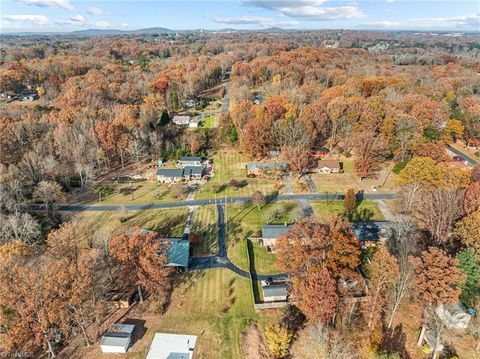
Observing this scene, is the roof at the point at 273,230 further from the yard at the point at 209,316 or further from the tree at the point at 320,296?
the tree at the point at 320,296

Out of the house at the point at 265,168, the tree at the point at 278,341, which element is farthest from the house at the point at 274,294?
the house at the point at 265,168

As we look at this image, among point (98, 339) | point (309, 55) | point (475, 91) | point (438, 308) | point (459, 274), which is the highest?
point (309, 55)

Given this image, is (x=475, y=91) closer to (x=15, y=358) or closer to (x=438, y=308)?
(x=438, y=308)

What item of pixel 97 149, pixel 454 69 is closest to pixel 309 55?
pixel 454 69

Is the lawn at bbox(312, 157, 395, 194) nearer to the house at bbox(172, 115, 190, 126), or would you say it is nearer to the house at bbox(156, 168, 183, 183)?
the house at bbox(156, 168, 183, 183)

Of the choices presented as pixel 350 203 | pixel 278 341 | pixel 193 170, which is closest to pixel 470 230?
pixel 350 203

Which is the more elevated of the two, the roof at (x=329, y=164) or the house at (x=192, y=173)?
the roof at (x=329, y=164)

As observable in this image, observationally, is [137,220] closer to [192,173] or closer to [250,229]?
[192,173]
